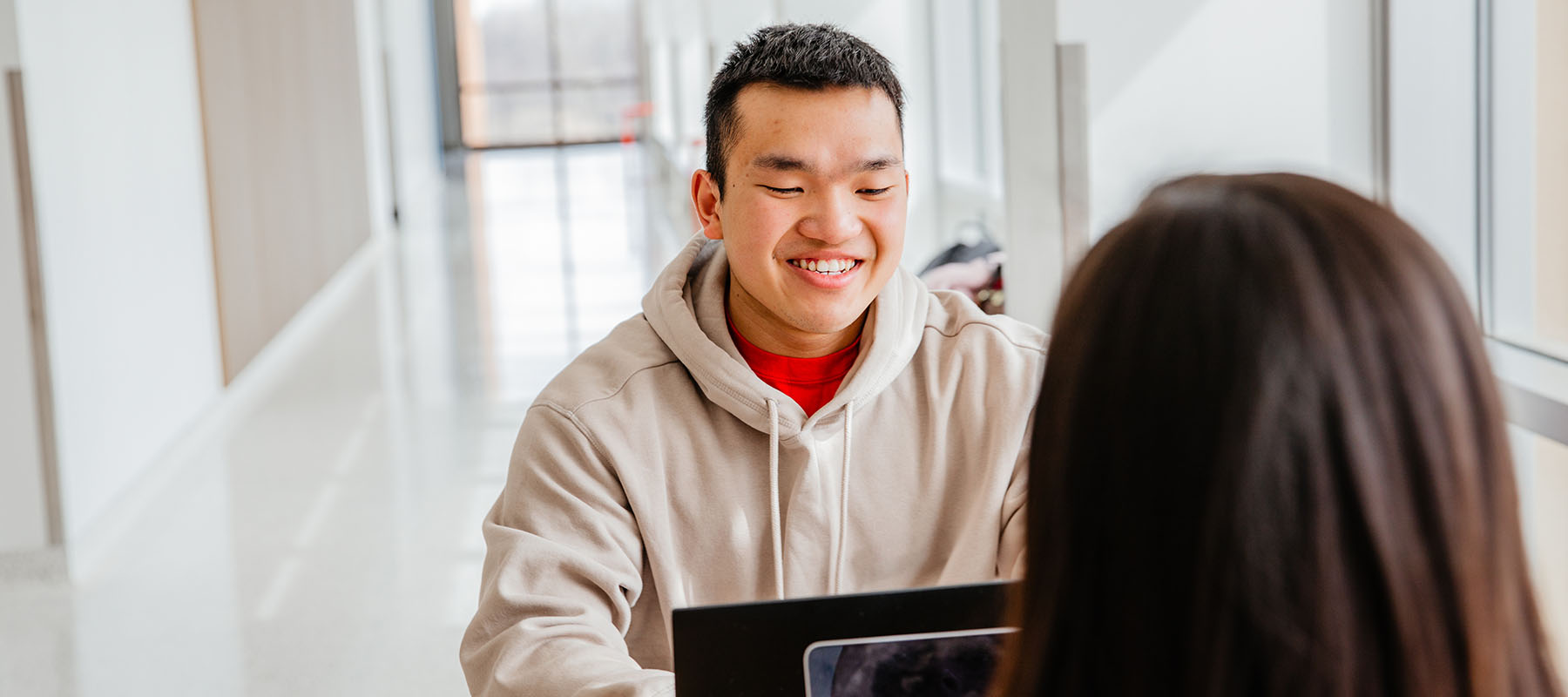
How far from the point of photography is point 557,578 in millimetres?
1271

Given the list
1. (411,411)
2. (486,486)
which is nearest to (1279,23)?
(486,486)

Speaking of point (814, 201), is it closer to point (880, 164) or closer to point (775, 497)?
point (880, 164)

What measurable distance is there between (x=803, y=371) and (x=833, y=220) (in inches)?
7.6

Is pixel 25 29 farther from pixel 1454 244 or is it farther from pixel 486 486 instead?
pixel 1454 244

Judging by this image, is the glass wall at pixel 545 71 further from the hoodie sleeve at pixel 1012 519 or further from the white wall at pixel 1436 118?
the hoodie sleeve at pixel 1012 519

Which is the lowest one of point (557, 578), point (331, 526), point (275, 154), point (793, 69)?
point (331, 526)

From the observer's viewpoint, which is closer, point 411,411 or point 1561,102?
point 1561,102

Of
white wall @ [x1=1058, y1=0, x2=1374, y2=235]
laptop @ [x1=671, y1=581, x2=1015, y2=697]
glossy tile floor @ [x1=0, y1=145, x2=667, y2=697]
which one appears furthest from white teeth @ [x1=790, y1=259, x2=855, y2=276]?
glossy tile floor @ [x1=0, y1=145, x2=667, y2=697]

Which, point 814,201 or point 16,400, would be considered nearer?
point 814,201

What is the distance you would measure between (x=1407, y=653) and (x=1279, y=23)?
283 centimetres

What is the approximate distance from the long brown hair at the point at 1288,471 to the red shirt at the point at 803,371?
94cm

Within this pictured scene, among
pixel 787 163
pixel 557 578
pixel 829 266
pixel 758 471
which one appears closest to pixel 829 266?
pixel 829 266

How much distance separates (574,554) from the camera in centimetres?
127

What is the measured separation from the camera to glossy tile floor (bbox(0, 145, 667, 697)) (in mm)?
3166
